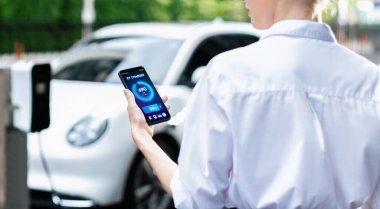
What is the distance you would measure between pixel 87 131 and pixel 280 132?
469cm

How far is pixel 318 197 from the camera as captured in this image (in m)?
1.71

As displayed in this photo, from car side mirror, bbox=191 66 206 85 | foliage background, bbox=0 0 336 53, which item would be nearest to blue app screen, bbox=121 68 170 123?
car side mirror, bbox=191 66 206 85

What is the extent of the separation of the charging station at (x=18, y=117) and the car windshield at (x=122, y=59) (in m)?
2.46

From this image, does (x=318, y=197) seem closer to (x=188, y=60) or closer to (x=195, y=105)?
(x=195, y=105)

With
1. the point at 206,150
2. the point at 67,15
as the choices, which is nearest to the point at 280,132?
the point at 206,150

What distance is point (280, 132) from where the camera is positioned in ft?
5.58

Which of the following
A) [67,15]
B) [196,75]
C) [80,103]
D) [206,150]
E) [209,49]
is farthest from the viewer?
[67,15]

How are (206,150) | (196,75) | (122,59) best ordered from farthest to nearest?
(122,59), (196,75), (206,150)

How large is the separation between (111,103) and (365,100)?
4843 mm

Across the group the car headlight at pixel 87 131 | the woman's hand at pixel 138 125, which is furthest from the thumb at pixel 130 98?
the car headlight at pixel 87 131

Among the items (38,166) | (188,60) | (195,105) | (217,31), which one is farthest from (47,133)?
(195,105)

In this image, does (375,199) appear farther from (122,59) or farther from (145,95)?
(122,59)

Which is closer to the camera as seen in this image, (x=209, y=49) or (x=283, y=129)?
(x=283, y=129)

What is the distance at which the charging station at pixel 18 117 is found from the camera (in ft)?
14.8
